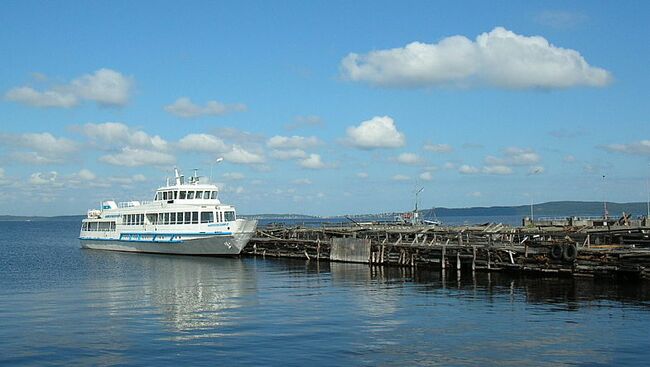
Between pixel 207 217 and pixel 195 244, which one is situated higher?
pixel 207 217

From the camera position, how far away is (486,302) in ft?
107

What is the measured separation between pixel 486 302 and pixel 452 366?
13.0 metres

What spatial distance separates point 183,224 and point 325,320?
39.1 meters

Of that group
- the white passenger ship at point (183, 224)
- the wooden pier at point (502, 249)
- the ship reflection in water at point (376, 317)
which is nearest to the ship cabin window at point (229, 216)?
the white passenger ship at point (183, 224)

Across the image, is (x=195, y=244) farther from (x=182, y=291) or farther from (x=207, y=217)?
(x=182, y=291)

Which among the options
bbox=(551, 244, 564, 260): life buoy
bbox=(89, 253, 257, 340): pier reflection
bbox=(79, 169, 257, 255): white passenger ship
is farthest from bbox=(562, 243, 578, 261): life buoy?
bbox=(79, 169, 257, 255): white passenger ship

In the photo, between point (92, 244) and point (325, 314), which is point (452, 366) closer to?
point (325, 314)

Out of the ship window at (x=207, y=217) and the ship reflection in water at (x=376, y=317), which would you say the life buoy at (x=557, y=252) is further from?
the ship window at (x=207, y=217)

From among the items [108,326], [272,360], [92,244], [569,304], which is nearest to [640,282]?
[569,304]

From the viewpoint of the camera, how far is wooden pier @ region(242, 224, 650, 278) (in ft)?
129

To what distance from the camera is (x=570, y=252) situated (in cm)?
4022

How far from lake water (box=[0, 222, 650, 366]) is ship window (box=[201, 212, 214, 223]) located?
1631 cm

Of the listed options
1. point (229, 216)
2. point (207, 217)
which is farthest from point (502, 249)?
point (207, 217)

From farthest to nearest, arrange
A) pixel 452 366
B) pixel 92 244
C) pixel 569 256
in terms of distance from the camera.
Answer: pixel 92 244
pixel 569 256
pixel 452 366
